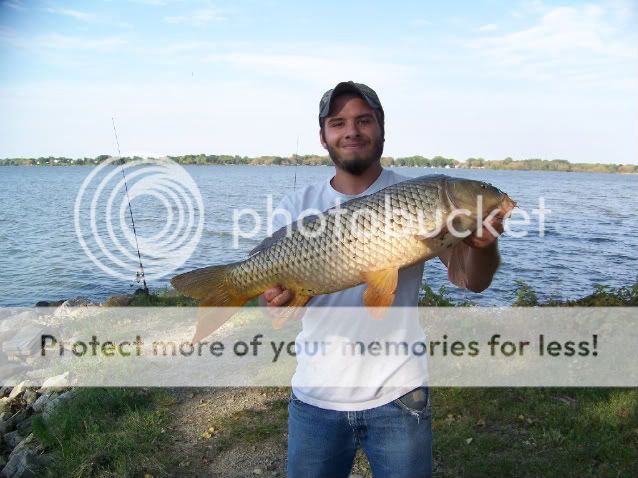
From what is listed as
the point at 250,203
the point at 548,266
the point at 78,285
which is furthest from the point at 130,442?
the point at 250,203

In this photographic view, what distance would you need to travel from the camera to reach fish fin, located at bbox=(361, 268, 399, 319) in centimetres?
236

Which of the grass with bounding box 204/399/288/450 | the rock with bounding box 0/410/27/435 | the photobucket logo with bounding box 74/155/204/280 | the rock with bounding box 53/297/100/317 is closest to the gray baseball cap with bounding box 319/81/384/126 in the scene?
the grass with bounding box 204/399/288/450

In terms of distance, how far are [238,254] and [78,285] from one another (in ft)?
16.2

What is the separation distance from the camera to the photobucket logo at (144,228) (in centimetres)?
1706

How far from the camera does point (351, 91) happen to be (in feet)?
9.21

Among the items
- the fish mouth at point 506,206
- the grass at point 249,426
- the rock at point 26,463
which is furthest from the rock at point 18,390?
the fish mouth at point 506,206

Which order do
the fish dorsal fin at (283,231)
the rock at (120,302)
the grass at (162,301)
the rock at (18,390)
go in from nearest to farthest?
1. the fish dorsal fin at (283,231)
2. the rock at (18,390)
3. the grass at (162,301)
4. the rock at (120,302)

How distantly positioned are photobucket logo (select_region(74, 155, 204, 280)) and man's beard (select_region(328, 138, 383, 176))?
6.72 meters

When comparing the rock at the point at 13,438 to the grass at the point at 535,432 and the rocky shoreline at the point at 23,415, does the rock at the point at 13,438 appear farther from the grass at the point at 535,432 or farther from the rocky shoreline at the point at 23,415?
the grass at the point at 535,432

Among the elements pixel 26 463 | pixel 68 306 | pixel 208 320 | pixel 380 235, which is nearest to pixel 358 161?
pixel 380 235

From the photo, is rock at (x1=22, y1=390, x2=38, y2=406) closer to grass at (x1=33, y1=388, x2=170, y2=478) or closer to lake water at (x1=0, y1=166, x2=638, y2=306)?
grass at (x1=33, y1=388, x2=170, y2=478)

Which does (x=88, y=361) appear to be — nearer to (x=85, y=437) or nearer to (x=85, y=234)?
(x=85, y=437)

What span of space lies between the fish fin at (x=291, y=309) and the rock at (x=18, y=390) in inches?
223

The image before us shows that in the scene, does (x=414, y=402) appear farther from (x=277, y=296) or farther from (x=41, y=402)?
(x=41, y=402)
